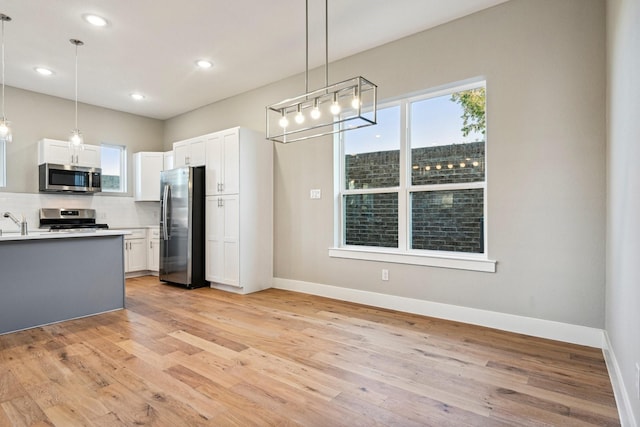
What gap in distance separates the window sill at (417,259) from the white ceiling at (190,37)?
2.25 metres

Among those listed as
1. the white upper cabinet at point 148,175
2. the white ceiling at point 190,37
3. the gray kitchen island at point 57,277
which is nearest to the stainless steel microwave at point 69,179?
the white upper cabinet at point 148,175

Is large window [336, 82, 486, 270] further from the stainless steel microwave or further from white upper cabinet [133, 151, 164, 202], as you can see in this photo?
the stainless steel microwave

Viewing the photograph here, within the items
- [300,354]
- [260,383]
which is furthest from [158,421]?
[300,354]

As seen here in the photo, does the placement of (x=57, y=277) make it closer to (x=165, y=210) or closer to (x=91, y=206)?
(x=165, y=210)

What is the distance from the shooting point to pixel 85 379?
219 cm

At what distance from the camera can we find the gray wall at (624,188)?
1.58 metres

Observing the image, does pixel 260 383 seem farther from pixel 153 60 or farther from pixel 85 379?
pixel 153 60

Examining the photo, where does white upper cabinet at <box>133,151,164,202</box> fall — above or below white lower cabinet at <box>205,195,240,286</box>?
above

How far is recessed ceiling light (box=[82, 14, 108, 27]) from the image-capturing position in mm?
3229

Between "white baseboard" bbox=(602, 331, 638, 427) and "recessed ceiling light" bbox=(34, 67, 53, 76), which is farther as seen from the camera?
"recessed ceiling light" bbox=(34, 67, 53, 76)

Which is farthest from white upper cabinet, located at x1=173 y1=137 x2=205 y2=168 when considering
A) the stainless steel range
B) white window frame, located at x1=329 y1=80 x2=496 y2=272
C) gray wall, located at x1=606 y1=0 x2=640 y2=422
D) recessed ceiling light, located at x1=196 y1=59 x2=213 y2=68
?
gray wall, located at x1=606 y1=0 x2=640 y2=422

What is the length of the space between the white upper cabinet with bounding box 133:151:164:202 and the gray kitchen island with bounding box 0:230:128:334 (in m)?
2.49

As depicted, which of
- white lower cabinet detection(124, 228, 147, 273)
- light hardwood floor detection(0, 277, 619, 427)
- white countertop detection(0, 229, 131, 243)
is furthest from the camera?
white lower cabinet detection(124, 228, 147, 273)

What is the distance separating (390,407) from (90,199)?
5.77 m
